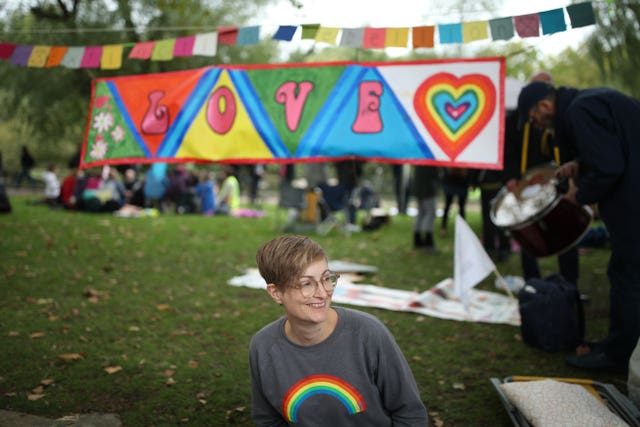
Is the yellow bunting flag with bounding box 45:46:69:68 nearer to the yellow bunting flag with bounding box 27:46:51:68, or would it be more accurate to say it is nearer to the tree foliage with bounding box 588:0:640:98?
the yellow bunting flag with bounding box 27:46:51:68

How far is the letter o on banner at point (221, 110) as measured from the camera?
4.82 m

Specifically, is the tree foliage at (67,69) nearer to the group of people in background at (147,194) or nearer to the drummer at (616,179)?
the group of people in background at (147,194)

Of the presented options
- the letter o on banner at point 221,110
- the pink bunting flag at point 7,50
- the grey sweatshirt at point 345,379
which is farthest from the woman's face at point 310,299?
the pink bunting flag at point 7,50

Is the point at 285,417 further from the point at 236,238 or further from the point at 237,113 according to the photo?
the point at 236,238

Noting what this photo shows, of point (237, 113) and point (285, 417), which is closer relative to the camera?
point (285, 417)

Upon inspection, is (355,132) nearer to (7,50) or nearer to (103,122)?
(103,122)

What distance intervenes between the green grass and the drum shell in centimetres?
86

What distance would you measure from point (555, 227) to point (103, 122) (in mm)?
4096

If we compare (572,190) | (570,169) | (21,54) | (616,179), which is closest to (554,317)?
(572,190)

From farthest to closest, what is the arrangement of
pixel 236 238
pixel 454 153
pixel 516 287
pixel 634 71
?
pixel 236 238
pixel 634 71
pixel 516 287
pixel 454 153

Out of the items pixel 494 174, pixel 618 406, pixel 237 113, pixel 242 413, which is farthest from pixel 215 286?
pixel 618 406

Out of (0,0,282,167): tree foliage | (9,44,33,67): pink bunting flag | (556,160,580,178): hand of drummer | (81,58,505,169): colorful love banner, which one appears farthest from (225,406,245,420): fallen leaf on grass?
(0,0,282,167): tree foliage

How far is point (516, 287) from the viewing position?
6.79 meters

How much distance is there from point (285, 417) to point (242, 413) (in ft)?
4.82
